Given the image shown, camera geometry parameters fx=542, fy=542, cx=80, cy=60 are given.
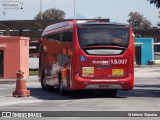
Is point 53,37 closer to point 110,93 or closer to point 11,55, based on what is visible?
point 110,93

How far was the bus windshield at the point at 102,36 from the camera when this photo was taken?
22.8m

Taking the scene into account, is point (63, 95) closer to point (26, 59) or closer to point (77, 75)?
point (77, 75)

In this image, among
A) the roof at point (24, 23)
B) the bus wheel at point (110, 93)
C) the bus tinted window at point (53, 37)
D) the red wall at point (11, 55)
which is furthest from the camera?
the roof at point (24, 23)

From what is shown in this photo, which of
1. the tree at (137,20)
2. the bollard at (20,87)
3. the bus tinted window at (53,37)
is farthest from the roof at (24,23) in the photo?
the tree at (137,20)

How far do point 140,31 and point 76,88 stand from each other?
225 ft

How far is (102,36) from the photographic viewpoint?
23.0 metres

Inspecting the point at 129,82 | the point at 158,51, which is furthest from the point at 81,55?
→ the point at 158,51

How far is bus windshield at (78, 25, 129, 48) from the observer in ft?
74.8

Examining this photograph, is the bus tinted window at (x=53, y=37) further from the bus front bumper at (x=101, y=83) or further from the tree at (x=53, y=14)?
the tree at (x=53, y=14)

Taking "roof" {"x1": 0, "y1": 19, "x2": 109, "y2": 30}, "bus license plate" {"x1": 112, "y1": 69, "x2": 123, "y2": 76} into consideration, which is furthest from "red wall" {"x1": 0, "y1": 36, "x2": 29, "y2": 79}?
"bus license plate" {"x1": 112, "y1": 69, "x2": 123, "y2": 76}

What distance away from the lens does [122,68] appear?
22.8m

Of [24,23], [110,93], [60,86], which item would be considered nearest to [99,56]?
[110,93]

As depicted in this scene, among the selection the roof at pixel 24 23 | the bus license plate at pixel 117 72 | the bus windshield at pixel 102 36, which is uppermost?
the roof at pixel 24 23

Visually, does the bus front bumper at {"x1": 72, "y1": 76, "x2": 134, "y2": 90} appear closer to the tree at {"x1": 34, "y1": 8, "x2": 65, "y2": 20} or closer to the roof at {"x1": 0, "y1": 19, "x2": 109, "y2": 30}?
the roof at {"x1": 0, "y1": 19, "x2": 109, "y2": 30}
